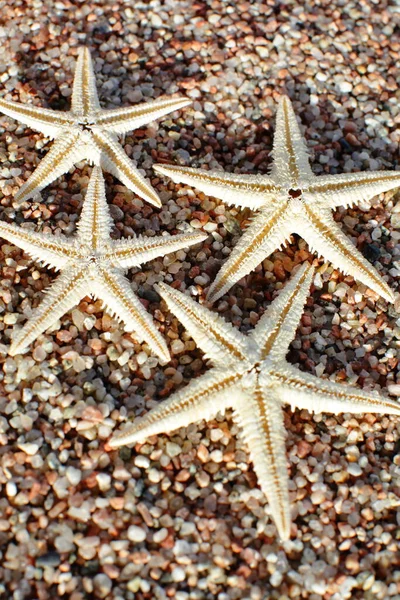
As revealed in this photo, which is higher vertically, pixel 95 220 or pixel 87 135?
pixel 87 135

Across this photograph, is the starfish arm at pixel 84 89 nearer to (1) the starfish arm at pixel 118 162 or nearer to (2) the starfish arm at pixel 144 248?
(1) the starfish arm at pixel 118 162

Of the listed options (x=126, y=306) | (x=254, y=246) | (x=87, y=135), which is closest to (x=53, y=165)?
(x=87, y=135)

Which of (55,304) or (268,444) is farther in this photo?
(55,304)

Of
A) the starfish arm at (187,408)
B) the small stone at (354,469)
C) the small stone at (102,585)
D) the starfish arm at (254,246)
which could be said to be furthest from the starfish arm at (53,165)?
the small stone at (354,469)

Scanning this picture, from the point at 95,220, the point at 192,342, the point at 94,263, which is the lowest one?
the point at 192,342

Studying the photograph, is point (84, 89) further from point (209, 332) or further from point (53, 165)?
point (209, 332)

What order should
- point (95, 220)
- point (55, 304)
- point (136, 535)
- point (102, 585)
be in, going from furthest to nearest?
point (95, 220), point (55, 304), point (136, 535), point (102, 585)

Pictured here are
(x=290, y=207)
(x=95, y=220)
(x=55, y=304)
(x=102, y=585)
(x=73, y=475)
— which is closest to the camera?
(x=102, y=585)
